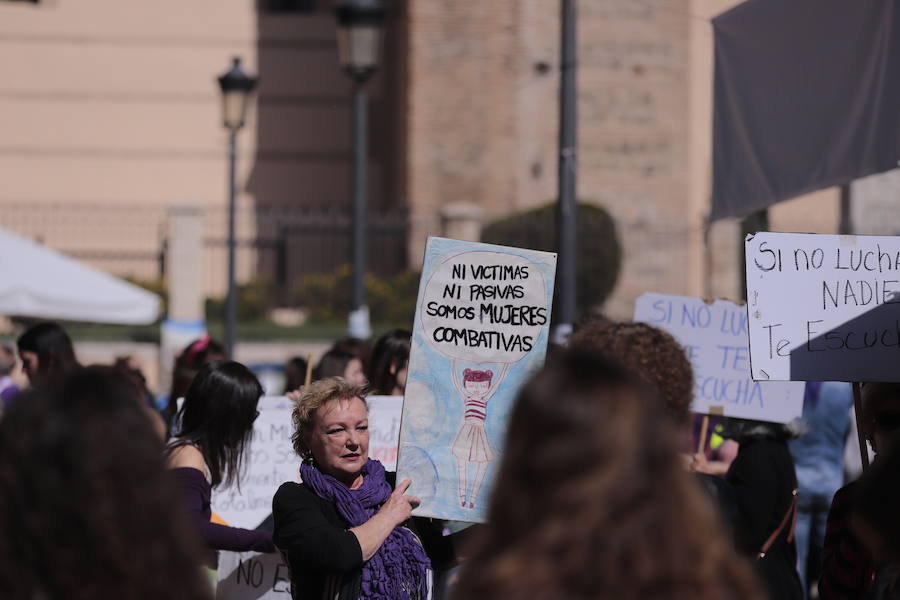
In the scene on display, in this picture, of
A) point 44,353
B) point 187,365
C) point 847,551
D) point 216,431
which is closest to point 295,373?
point 187,365

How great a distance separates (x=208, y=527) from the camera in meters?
4.78

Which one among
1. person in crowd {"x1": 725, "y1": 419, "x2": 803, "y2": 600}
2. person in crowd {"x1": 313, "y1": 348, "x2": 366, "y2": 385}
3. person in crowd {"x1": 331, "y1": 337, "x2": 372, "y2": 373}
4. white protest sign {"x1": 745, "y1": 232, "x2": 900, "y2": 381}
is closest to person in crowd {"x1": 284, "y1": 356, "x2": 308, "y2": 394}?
person in crowd {"x1": 331, "y1": 337, "x2": 372, "y2": 373}

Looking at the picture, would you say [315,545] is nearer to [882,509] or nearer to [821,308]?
[821,308]

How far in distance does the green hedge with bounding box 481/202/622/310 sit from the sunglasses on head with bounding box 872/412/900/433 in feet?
61.8

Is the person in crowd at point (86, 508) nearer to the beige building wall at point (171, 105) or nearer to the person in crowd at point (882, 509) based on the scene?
the person in crowd at point (882, 509)

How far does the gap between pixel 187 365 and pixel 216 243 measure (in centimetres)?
1804

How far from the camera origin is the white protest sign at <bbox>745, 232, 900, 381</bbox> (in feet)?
14.1

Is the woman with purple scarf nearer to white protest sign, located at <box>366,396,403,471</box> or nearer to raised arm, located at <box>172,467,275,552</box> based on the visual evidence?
raised arm, located at <box>172,467,275,552</box>

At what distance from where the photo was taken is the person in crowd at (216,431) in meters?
4.74

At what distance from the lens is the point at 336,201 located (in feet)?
98.8

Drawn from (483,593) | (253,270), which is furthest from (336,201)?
(483,593)

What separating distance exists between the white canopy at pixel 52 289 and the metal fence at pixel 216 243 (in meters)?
12.6

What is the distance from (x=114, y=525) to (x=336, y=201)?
92.7 ft

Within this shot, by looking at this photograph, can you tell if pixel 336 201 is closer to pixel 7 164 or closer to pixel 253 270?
pixel 253 270
